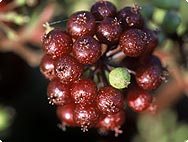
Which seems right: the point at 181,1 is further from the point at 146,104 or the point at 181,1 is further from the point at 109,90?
the point at 109,90

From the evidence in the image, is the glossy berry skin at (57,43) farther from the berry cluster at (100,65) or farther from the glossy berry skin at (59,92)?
the glossy berry skin at (59,92)

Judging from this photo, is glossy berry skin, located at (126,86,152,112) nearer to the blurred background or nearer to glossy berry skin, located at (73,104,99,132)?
glossy berry skin, located at (73,104,99,132)

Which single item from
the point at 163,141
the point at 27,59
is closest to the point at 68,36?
the point at 27,59

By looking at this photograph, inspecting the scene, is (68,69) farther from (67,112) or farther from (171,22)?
(171,22)

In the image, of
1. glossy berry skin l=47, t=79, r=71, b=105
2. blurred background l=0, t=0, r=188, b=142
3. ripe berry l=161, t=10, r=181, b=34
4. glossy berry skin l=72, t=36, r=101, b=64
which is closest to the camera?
glossy berry skin l=72, t=36, r=101, b=64

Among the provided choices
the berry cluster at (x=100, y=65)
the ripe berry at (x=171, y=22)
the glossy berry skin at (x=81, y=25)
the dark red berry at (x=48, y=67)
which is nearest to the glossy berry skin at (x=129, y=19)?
the berry cluster at (x=100, y=65)

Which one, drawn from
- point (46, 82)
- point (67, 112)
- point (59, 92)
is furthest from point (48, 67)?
point (46, 82)

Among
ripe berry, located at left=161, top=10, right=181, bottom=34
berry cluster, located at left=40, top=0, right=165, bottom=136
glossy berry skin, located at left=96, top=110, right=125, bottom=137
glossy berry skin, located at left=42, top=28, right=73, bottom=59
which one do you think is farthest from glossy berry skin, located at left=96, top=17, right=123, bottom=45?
ripe berry, located at left=161, top=10, right=181, bottom=34
